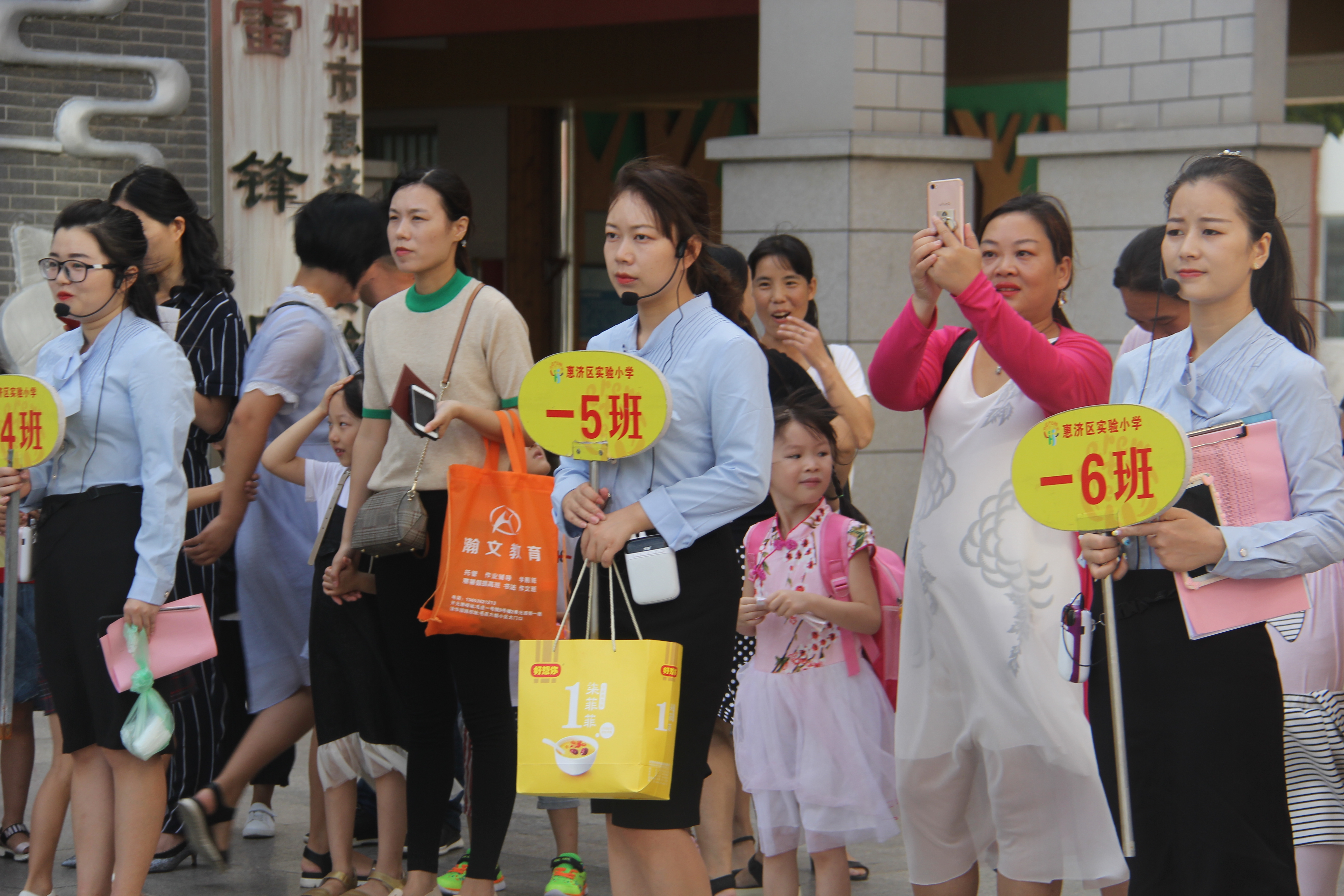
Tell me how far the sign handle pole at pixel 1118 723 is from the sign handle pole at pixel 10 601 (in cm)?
269

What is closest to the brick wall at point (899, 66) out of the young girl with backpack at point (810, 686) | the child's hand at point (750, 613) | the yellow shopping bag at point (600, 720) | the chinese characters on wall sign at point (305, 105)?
the chinese characters on wall sign at point (305, 105)

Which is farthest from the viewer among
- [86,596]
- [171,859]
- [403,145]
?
[403,145]

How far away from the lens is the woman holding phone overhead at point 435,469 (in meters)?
4.10

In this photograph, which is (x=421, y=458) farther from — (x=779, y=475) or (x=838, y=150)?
(x=838, y=150)

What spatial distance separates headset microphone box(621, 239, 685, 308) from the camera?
3.40 meters

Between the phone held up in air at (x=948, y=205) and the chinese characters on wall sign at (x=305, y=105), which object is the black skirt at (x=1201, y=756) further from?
the chinese characters on wall sign at (x=305, y=105)

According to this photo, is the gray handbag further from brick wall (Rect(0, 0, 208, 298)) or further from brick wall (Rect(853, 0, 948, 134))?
brick wall (Rect(0, 0, 208, 298))

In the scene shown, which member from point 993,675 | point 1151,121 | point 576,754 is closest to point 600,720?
point 576,754

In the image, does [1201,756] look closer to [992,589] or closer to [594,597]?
[992,589]

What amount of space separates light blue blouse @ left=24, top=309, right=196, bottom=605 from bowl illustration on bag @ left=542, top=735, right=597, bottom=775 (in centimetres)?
140

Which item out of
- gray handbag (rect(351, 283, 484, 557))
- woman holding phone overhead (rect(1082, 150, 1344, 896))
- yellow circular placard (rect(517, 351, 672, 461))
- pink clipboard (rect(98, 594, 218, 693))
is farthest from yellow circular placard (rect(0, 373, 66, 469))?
woman holding phone overhead (rect(1082, 150, 1344, 896))

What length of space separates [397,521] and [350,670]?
30.6 inches

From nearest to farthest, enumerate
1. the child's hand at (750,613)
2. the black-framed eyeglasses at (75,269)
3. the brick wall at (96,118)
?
1. the black-framed eyeglasses at (75,269)
2. the child's hand at (750,613)
3. the brick wall at (96,118)

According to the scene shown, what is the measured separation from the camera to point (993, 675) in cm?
324
